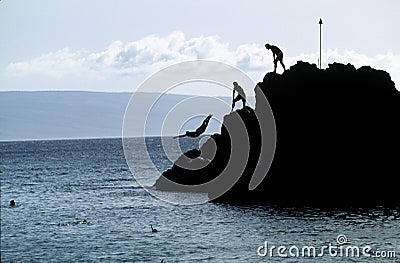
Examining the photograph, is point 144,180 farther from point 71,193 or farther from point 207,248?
point 207,248

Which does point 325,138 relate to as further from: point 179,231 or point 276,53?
point 179,231

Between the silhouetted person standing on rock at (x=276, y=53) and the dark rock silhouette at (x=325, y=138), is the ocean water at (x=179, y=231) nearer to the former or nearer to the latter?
the dark rock silhouette at (x=325, y=138)

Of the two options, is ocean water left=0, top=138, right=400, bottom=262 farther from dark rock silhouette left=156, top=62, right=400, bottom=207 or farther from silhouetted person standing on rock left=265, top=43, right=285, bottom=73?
silhouetted person standing on rock left=265, top=43, right=285, bottom=73

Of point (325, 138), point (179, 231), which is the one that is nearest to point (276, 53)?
point (325, 138)

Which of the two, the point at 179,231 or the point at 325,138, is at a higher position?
the point at 325,138

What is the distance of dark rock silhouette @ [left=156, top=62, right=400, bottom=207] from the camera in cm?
9919

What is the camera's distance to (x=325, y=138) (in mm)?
102938

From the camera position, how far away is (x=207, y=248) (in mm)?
68375

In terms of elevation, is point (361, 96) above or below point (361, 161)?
above

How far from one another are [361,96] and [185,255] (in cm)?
4970

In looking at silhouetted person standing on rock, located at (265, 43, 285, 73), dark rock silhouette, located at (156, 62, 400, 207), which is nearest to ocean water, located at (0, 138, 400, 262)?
dark rock silhouette, located at (156, 62, 400, 207)

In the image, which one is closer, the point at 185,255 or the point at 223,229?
the point at 185,255

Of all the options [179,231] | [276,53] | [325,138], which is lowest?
[179,231]

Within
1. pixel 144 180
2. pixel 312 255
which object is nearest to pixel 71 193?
pixel 144 180
